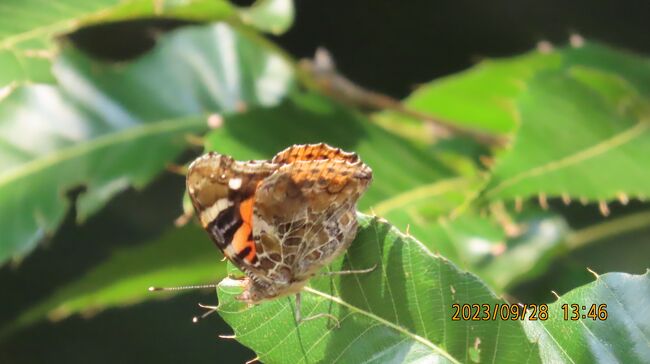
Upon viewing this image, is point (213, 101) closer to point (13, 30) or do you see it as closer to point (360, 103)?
point (360, 103)

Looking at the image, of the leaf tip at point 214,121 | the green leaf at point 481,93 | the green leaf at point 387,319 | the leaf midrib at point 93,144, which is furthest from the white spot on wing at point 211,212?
the green leaf at point 481,93

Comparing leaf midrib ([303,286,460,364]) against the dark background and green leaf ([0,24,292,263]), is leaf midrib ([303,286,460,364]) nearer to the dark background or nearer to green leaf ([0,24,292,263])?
green leaf ([0,24,292,263])

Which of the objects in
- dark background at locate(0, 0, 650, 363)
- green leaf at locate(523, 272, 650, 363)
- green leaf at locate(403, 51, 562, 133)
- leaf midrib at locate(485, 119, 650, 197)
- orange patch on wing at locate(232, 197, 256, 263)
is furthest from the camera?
dark background at locate(0, 0, 650, 363)

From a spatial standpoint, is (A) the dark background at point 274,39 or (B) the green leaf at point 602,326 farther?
(A) the dark background at point 274,39

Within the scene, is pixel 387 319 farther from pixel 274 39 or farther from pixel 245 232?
pixel 274 39

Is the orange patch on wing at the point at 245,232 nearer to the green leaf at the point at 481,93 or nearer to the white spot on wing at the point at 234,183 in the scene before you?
the white spot on wing at the point at 234,183

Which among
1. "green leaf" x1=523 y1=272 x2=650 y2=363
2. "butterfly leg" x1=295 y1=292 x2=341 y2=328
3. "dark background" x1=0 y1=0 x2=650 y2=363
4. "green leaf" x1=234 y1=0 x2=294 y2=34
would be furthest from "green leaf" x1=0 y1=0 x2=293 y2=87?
"dark background" x1=0 y1=0 x2=650 y2=363
